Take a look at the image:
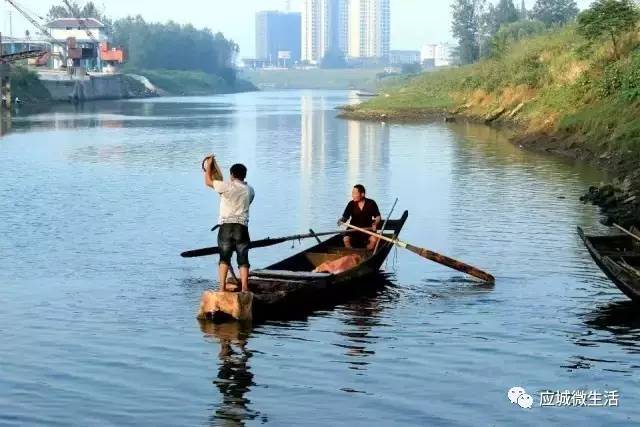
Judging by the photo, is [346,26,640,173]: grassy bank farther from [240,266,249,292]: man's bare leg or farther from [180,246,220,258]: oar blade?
[240,266,249,292]: man's bare leg

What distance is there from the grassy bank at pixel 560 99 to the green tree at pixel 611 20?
49 cm

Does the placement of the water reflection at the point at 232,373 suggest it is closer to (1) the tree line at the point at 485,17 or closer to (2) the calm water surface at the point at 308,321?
(2) the calm water surface at the point at 308,321

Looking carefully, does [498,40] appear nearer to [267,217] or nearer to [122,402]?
[267,217]

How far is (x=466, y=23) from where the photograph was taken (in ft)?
541

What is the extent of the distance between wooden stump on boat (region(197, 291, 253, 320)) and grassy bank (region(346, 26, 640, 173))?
22.7 m

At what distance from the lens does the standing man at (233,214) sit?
17812mm

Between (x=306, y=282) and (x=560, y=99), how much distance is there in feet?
123

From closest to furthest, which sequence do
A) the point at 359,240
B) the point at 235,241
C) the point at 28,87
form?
the point at 235,241
the point at 359,240
the point at 28,87

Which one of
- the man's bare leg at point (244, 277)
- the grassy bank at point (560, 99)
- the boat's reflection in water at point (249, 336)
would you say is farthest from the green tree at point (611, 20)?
the man's bare leg at point (244, 277)

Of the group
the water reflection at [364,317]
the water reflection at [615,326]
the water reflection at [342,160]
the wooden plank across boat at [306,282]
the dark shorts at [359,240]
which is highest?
the dark shorts at [359,240]

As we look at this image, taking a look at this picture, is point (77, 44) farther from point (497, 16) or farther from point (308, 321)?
point (308, 321)

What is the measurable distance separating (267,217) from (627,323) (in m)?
14.5

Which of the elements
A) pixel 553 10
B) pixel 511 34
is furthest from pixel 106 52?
pixel 511 34

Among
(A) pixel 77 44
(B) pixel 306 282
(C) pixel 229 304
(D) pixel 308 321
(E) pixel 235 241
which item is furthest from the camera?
(A) pixel 77 44
